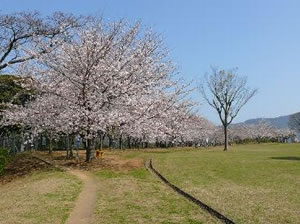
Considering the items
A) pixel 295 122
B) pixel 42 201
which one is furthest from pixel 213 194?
pixel 295 122

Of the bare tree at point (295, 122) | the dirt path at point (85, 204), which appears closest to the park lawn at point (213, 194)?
the dirt path at point (85, 204)

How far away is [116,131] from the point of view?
1041 inches

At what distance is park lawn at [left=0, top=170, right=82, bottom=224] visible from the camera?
12.2m

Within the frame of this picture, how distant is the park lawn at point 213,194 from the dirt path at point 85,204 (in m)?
0.42

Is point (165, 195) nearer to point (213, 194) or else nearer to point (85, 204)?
point (213, 194)

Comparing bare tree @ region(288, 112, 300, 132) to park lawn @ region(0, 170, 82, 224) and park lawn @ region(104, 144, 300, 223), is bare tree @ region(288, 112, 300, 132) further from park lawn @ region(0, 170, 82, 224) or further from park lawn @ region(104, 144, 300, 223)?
park lawn @ region(0, 170, 82, 224)

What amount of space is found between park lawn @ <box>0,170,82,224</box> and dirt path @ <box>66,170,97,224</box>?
0.22 m

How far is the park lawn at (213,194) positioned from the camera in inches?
473

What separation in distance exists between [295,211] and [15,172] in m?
18.2

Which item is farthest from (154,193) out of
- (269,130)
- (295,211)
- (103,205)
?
(269,130)

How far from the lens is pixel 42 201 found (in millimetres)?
14516

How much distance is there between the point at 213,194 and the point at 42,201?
20.9ft

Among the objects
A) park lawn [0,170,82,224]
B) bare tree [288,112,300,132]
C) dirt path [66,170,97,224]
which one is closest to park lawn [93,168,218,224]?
dirt path [66,170,97,224]

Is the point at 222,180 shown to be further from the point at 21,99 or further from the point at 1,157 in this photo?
the point at 21,99
